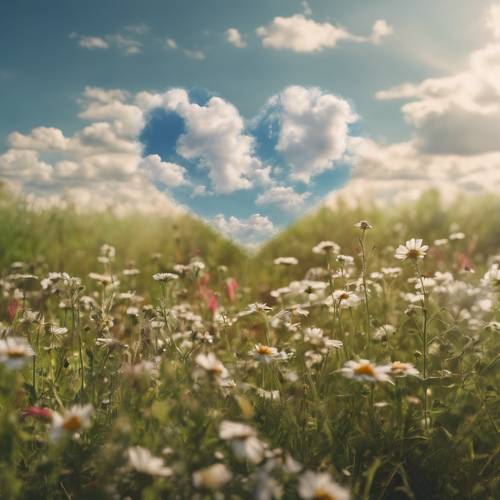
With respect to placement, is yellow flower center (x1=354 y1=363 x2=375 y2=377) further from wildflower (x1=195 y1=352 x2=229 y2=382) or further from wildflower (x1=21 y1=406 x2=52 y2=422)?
wildflower (x1=21 y1=406 x2=52 y2=422)

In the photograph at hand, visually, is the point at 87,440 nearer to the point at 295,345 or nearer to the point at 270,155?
the point at 295,345

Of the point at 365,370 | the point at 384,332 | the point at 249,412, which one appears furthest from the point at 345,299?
the point at 249,412

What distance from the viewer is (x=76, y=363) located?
2.68 m

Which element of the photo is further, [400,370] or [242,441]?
[400,370]

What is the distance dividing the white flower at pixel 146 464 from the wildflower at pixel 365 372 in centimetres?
63

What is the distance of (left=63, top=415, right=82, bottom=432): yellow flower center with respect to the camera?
1512 millimetres

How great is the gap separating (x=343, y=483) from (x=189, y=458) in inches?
20.9

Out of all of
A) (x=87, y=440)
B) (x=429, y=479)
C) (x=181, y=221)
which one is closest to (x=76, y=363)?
(x=87, y=440)

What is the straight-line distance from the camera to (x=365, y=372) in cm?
189

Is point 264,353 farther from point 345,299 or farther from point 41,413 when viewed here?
point 41,413

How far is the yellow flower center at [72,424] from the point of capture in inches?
59.5

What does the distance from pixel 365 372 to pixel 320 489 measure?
1.84 feet

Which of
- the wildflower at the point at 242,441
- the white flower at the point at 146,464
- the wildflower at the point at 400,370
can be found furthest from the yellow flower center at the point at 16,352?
the wildflower at the point at 400,370

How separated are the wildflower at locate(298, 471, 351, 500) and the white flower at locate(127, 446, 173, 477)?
293 mm
